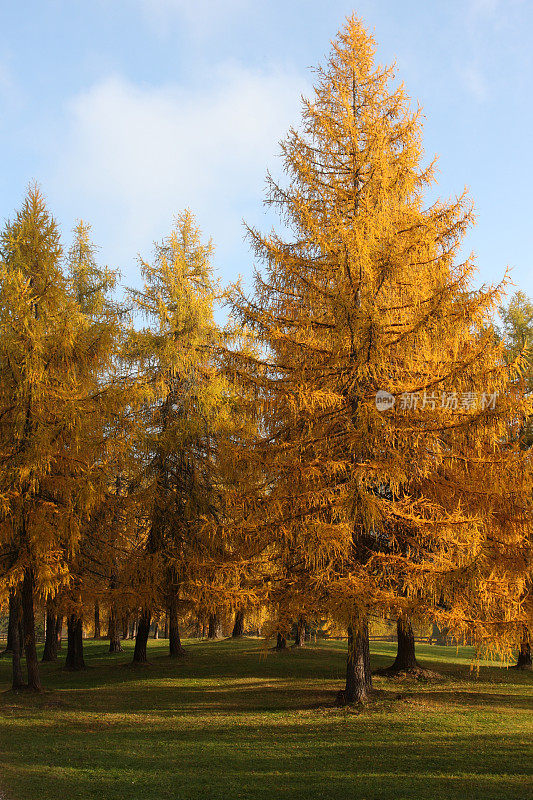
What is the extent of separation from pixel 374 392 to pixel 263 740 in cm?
586

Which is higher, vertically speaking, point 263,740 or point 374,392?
point 374,392

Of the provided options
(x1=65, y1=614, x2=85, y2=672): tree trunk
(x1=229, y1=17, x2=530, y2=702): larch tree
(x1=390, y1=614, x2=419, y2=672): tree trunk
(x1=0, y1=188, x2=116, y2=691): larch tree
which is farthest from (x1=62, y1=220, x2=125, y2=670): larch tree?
(x1=390, y1=614, x2=419, y2=672): tree trunk

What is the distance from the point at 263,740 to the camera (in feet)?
30.7

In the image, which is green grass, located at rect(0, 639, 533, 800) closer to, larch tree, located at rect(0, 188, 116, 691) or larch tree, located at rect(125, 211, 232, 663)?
larch tree, located at rect(0, 188, 116, 691)

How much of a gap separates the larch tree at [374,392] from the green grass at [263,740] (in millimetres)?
1628

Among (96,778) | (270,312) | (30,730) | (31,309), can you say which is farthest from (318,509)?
(31,309)

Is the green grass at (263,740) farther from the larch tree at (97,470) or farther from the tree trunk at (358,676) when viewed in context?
the larch tree at (97,470)

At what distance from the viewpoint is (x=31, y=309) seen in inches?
539

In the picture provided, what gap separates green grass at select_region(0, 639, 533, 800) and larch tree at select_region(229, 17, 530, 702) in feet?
5.34

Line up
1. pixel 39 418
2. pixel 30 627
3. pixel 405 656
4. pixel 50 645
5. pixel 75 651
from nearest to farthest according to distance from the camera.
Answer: pixel 39 418
pixel 30 627
pixel 405 656
pixel 75 651
pixel 50 645

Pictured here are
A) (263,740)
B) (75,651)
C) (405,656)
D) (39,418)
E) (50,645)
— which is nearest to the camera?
(263,740)

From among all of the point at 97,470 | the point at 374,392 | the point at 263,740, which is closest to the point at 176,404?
the point at 97,470

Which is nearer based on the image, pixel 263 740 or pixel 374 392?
pixel 263 740

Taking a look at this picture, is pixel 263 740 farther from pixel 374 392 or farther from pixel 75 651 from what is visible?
pixel 75 651
